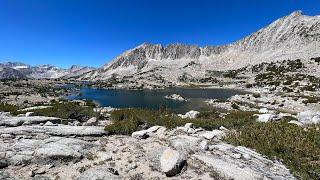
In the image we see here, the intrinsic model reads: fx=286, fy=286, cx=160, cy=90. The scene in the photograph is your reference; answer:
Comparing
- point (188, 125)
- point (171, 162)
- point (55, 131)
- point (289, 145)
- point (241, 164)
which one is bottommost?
point (241, 164)

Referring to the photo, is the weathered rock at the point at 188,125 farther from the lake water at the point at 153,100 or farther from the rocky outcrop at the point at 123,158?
the lake water at the point at 153,100

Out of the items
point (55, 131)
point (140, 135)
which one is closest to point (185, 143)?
point (140, 135)

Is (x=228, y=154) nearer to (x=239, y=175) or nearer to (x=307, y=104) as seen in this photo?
(x=239, y=175)

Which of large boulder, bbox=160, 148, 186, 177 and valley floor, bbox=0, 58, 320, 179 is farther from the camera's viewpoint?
valley floor, bbox=0, 58, 320, 179

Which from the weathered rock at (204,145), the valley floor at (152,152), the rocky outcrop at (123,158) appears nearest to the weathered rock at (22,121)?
the valley floor at (152,152)

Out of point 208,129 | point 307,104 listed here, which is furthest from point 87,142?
point 307,104

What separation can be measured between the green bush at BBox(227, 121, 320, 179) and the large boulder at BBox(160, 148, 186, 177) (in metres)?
4.58

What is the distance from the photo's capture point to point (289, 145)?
14.0 m

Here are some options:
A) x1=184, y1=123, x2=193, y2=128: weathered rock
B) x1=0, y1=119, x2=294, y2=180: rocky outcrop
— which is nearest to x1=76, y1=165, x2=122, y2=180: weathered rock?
x1=0, y1=119, x2=294, y2=180: rocky outcrop

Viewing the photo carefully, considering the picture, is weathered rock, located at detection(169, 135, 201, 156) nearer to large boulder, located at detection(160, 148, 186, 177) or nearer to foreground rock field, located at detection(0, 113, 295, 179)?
foreground rock field, located at detection(0, 113, 295, 179)

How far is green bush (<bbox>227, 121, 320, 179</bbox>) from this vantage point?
12180 millimetres

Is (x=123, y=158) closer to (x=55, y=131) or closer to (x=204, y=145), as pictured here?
(x=204, y=145)

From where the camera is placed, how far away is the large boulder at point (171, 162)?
454 inches

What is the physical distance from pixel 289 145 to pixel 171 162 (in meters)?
6.28
